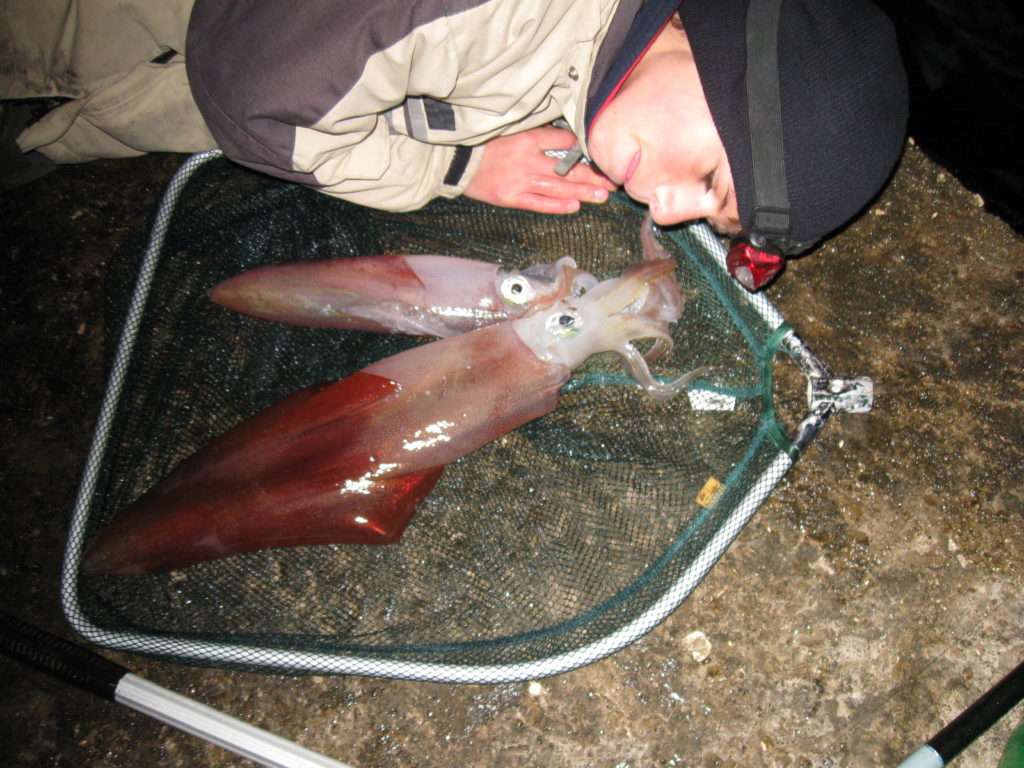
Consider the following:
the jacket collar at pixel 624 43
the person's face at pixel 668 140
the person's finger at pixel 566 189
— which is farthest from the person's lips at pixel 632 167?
the person's finger at pixel 566 189

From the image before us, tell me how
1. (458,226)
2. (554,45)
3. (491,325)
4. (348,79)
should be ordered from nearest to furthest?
(348,79) → (554,45) → (491,325) → (458,226)

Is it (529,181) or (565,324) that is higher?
(529,181)

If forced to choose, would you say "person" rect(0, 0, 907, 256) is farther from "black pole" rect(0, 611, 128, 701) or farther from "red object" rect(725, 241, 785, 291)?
"black pole" rect(0, 611, 128, 701)

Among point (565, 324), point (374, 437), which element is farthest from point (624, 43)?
point (374, 437)

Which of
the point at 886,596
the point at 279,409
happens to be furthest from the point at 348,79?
the point at 886,596

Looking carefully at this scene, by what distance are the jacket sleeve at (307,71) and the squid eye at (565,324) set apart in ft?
2.46

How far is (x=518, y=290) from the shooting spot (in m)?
2.34

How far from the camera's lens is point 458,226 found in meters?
2.56

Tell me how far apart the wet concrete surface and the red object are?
1.83ft

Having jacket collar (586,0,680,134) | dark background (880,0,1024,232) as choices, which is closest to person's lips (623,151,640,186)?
jacket collar (586,0,680,134)

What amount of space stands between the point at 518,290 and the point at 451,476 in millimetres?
634

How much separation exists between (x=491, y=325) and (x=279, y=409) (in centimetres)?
72

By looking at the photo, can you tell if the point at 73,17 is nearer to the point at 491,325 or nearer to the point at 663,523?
the point at 491,325

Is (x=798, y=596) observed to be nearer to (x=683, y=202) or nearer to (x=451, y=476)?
(x=451, y=476)
